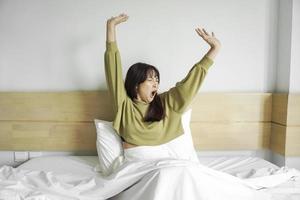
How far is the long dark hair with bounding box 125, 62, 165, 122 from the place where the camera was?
5.42ft

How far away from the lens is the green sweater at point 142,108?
5.24ft

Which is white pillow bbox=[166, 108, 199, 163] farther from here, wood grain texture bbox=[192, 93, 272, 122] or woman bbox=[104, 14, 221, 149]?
wood grain texture bbox=[192, 93, 272, 122]

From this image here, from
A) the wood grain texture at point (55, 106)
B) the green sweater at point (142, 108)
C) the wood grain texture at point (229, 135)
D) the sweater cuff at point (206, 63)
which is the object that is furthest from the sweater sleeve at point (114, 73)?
the wood grain texture at point (229, 135)

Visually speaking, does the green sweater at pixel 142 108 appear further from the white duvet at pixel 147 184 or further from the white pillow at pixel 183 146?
the white duvet at pixel 147 184

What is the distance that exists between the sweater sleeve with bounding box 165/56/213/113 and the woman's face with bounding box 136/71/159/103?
12 cm

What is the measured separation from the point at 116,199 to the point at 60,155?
758 millimetres

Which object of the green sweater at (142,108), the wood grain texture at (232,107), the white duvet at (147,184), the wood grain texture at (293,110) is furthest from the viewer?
the wood grain texture at (232,107)

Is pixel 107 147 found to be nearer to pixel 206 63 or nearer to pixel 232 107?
pixel 206 63

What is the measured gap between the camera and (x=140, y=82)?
1655 millimetres

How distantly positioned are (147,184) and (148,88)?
2.02ft

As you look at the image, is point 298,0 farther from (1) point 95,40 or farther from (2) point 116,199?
(2) point 116,199

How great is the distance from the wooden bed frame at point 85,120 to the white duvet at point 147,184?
16.8 inches

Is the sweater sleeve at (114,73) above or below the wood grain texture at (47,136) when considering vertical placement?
above

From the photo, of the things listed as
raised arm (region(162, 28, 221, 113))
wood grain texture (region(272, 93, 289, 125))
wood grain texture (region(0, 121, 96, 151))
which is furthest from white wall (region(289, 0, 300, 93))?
wood grain texture (region(0, 121, 96, 151))
